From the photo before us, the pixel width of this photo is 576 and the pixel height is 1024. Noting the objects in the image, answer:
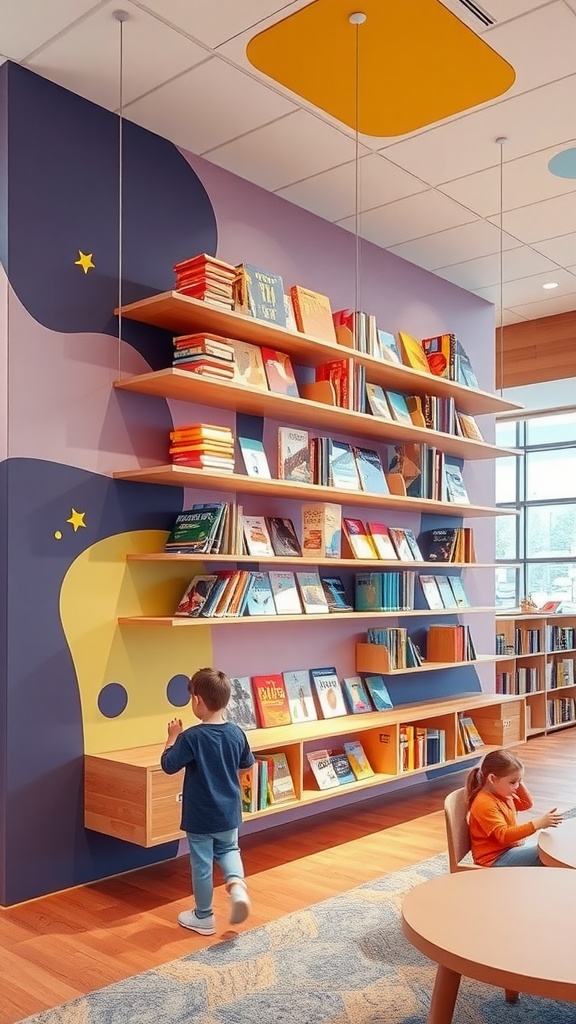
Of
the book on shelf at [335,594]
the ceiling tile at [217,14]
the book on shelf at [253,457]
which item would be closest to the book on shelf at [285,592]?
the book on shelf at [335,594]

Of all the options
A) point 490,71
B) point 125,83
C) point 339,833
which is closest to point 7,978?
point 339,833

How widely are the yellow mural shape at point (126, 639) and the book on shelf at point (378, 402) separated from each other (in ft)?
5.01

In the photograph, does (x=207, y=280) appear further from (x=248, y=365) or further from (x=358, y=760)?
(x=358, y=760)

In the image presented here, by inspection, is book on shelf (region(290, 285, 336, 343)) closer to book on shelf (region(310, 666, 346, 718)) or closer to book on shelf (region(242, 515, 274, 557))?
book on shelf (region(242, 515, 274, 557))

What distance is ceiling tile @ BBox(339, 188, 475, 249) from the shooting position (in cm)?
521

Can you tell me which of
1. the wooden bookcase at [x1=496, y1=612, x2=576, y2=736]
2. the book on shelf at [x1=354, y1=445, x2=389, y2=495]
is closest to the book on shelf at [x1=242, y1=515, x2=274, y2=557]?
the book on shelf at [x1=354, y1=445, x2=389, y2=495]

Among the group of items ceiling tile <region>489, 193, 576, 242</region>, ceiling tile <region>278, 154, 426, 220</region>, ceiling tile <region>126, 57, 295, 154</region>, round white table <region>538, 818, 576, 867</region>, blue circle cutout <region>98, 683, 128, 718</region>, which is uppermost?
ceiling tile <region>489, 193, 576, 242</region>

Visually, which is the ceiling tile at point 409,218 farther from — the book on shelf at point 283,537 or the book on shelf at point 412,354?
the book on shelf at point 283,537

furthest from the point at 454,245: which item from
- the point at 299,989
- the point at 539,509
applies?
the point at 539,509

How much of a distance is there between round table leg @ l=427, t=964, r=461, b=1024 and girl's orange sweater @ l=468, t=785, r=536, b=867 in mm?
785

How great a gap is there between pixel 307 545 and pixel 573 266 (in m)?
2.92

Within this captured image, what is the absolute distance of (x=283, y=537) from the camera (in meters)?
4.74

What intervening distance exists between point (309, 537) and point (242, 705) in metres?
0.98

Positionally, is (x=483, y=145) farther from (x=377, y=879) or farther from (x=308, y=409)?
(x=377, y=879)
